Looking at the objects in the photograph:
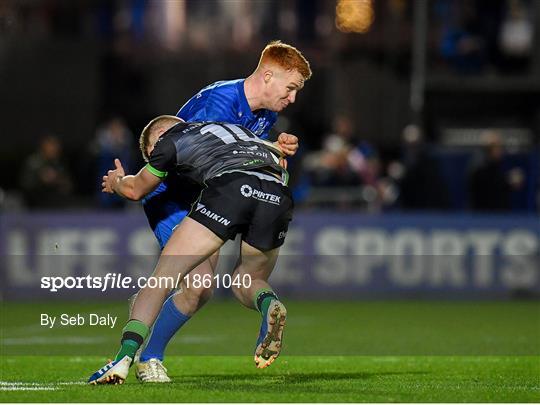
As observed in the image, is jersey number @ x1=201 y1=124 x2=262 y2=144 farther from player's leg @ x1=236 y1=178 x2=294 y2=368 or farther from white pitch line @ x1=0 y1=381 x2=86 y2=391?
white pitch line @ x1=0 y1=381 x2=86 y2=391

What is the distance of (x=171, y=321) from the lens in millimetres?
9391

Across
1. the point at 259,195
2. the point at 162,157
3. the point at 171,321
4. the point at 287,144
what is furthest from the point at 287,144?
the point at 171,321

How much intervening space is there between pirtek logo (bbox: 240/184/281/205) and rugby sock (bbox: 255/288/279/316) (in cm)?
58

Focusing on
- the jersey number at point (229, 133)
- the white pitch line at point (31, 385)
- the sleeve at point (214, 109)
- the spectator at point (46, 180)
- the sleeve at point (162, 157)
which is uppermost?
the sleeve at point (214, 109)

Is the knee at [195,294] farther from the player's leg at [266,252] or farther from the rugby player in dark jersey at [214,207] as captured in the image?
the rugby player in dark jersey at [214,207]

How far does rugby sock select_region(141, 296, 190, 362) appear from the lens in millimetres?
9375

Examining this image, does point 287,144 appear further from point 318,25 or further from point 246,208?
point 318,25

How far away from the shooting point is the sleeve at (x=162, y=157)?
8.52 m

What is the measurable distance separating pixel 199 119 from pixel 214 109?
118 millimetres

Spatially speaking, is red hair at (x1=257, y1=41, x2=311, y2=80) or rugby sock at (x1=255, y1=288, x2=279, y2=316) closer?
rugby sock at (x1=255, y1=288, x2=279, y2=316)

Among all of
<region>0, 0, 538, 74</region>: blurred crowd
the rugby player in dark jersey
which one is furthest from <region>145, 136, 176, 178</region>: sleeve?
<region>0, 0, 538, 74</region>: blurred crowd

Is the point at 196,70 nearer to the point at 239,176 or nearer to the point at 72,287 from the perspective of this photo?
the point at 72,287

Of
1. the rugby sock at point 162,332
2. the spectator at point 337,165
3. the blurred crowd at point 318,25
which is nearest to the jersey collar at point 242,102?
the rugby sock at point 162,332

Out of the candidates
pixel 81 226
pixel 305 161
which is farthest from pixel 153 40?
pixel 81 226
